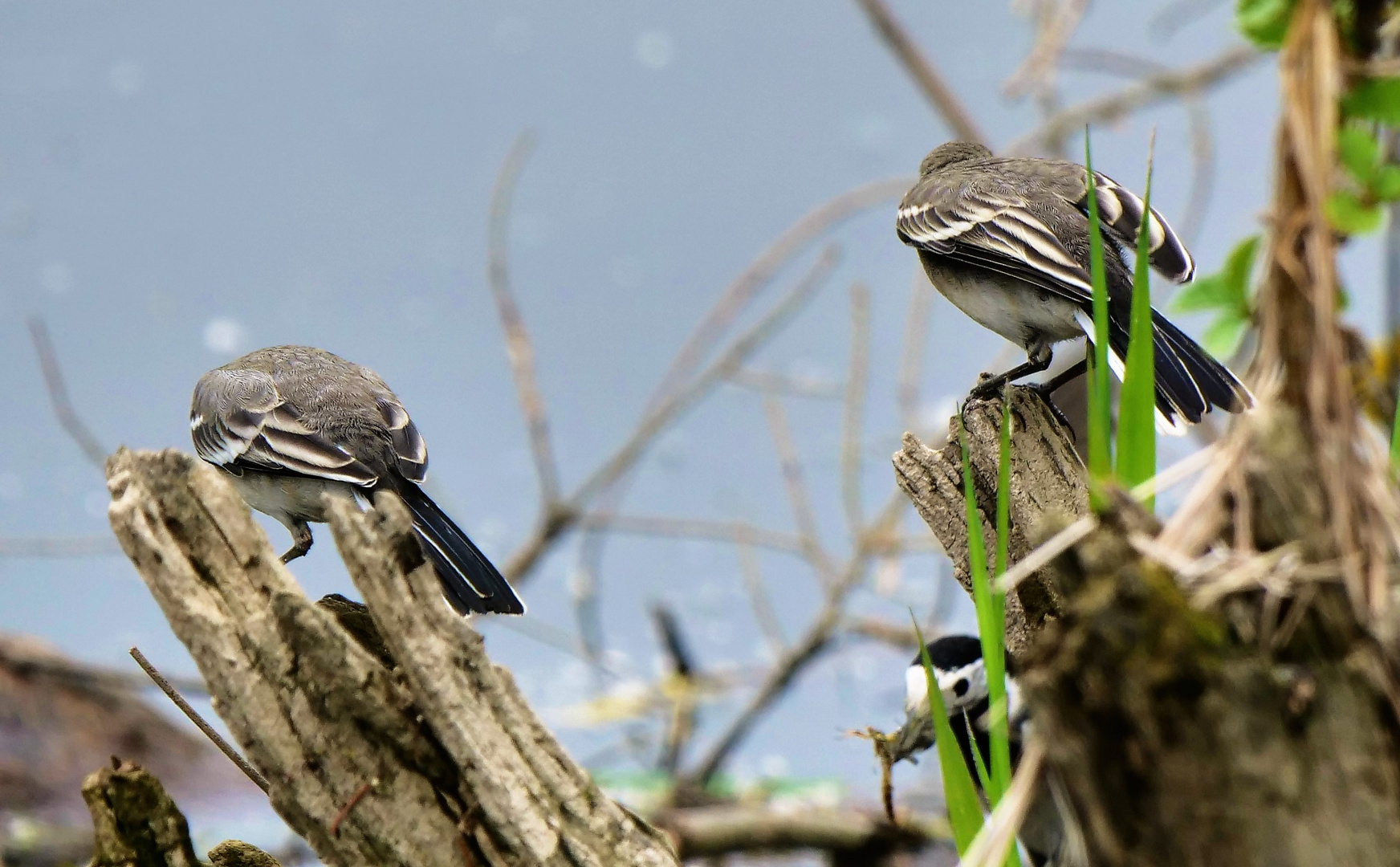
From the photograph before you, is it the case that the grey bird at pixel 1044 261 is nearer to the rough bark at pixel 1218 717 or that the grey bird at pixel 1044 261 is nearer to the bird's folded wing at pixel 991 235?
the bird's folded wing at pixel 991 235

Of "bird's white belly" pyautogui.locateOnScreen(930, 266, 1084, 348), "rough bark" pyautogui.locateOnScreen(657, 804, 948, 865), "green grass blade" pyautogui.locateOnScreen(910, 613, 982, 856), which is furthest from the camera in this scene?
"rough bark" pyautogui.locateOnScreen(657, 804, 948, 865)

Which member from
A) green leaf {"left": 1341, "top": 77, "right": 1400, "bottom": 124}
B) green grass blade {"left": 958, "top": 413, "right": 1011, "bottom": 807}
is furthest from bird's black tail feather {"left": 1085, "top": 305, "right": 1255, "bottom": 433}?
green leaf {"left": 1341, "top": 77, "right": 1400, "bottom": 124}

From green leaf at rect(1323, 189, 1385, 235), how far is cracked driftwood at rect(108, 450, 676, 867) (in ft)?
4.02

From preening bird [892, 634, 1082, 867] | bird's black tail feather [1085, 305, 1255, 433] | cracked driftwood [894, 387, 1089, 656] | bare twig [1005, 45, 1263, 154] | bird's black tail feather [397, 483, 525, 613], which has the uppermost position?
bare twig [1005, 45, 1263, 154]

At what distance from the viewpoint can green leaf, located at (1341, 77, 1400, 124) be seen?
49.8 inches

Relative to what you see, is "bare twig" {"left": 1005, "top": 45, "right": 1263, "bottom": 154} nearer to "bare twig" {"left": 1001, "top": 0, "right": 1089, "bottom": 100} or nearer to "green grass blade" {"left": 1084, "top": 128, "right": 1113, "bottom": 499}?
"bare twig" {"left": 1001, "top": 0, "right": 1089, "bottom": 100}

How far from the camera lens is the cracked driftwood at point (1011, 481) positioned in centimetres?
244

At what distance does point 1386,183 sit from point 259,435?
9.94 ft

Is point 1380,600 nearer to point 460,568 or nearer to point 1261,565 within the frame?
point 1261,565

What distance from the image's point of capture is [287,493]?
12.0ft

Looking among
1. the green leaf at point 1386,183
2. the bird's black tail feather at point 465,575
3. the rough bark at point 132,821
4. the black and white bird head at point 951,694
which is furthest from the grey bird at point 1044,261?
the rough bark at point 132,821

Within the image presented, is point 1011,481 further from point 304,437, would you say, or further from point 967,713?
point 304,437

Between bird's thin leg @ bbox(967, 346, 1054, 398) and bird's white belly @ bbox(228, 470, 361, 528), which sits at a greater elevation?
bird's white belly @ bbox(228, 470, 361, 528)

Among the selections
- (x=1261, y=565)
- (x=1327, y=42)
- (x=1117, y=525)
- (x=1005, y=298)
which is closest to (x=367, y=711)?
(x=1117, y=525)
